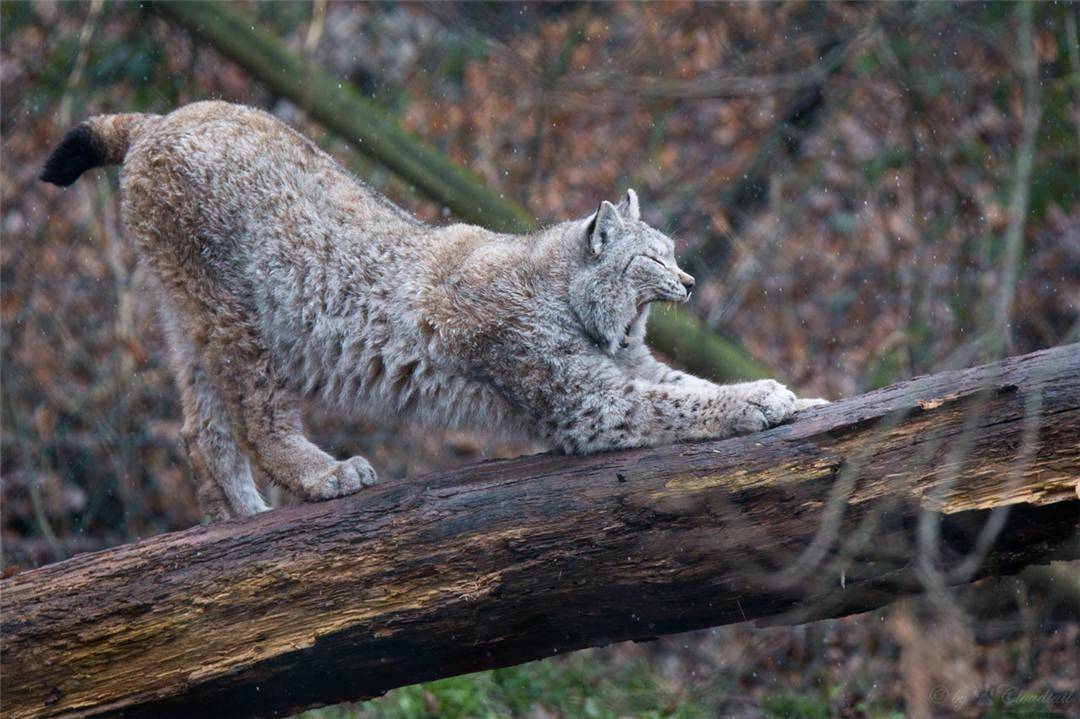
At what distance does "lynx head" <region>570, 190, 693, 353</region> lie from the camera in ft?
13.4

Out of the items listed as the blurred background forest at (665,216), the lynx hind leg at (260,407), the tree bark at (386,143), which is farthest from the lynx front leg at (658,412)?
the tree bark at (386,143)

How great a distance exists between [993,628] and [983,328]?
234cm

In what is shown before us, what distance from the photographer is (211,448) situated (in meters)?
4.50

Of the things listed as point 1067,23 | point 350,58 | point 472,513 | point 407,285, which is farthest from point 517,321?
point 350,58

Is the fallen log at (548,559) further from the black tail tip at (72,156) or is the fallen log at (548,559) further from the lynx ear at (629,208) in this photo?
the black tail tip at (72,156)

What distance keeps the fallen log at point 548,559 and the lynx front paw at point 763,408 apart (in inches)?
2.7

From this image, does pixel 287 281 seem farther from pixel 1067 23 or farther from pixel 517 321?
pixel 1067 23

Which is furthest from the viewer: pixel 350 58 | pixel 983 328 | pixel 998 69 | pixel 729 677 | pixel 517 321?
Answer: pixel 350 58

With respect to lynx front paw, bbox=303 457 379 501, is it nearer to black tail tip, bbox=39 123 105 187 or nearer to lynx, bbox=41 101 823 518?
lynx, bbox=41 101 823 518

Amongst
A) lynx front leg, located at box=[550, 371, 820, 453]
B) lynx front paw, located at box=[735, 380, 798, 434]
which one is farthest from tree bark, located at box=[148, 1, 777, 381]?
lynx front paw, located at box=[735, 380, 798, 434]

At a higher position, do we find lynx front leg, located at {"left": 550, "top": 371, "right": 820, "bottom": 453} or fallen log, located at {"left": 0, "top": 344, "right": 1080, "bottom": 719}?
lynx front leg, located at {"left": 550, "top": 371, "right": 820, "bottom": 453}

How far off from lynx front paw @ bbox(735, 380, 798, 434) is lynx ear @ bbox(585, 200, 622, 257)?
2.53 ft

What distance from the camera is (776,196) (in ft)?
21.5

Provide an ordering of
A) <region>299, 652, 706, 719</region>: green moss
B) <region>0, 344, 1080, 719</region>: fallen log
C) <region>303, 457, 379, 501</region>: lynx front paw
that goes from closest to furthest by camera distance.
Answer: <region>0, 344, 1080, 719</region>: fallen log → <region>303, 457, 379, 501</region>: lynx front paw → <region>299, 652, 706, 719</region>: green moss
